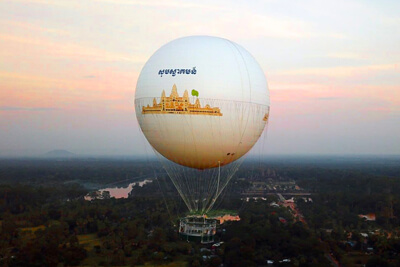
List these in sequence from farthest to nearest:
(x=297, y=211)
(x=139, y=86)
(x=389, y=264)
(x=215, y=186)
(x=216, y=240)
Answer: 1. (x=297, y=211)
2. (x=216, y=240)
3. (x=389, y=264)
4. (x=215, y=186)
5. (x=139, y=86)

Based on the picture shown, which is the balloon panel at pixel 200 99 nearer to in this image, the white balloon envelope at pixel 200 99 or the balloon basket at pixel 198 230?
the white balloon envelope at pixel 200 99

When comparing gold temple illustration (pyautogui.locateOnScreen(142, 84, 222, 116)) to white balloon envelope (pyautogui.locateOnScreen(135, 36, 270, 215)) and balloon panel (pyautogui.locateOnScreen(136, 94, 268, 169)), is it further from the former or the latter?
balloon panel (pyautogui.locateOnScreen(136, 94, 268, 169))

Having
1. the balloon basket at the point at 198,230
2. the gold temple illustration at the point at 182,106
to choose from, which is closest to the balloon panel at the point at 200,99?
the gold temple illustration at the point at 182,106

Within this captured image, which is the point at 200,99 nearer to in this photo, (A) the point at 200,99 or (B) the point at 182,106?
(A) the point at 200,99

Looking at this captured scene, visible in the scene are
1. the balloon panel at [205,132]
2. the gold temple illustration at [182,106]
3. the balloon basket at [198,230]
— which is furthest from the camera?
the balloon basket at [198,230]

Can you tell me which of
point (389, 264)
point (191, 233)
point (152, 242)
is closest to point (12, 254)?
point (152, 242)

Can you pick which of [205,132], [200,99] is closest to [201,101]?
[200,99]

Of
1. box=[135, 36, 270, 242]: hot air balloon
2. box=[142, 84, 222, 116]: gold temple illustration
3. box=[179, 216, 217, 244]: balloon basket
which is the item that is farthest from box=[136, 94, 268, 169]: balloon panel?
box=[179, 216, 217, 244]: balloon basket

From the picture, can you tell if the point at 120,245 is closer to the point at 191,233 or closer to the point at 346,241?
the point at 191,233
